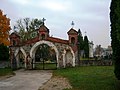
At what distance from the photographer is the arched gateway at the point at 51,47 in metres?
35.3

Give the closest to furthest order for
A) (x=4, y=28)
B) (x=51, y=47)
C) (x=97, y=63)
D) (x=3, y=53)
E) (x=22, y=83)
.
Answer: (x=22, y=83)
(x=4, y=28)
(x=51, y=47)
(x=97, y=63)
(x=3, y=53)

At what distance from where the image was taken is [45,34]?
116 feet

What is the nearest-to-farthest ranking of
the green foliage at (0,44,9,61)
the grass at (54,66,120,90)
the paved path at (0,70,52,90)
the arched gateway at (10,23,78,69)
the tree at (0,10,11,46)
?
the grass at (54,66,120,90) < the paved path at (0,70,52,90) < the tree at (0,10,11,46) < the arched gateway at (10,23,78,69) < the green foliage at (0,44,9,61)

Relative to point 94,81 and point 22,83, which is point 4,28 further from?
point 94,81

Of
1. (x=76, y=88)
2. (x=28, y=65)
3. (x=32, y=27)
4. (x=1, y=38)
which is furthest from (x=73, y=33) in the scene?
(x=32, y=27)

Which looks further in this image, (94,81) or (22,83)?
(22,83)

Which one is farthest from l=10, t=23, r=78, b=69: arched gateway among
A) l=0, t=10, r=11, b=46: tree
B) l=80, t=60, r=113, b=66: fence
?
l=0, t=10, r=11, b=46: tree

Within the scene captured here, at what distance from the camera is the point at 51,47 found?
36.4m

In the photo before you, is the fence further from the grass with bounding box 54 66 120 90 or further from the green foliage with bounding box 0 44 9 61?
the green foliage with bounding box 0 44 9 61

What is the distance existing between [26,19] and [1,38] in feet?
118

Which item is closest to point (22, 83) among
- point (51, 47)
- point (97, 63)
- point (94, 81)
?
point (94, 81)

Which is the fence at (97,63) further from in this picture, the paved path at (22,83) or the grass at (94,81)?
the paved path at (22,83)

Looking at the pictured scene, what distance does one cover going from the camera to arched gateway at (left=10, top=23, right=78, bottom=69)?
1391 inches

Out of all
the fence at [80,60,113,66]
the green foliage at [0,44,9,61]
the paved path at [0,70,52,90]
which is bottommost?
the paved path at [0,70,52,90]
